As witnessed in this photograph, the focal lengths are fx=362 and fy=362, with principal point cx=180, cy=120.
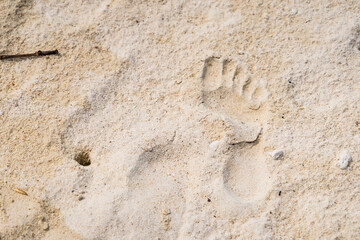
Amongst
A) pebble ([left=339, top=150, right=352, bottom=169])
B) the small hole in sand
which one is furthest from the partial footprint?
the small hole in sand

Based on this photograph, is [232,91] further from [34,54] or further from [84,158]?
[34,54]

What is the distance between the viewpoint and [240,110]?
1623mm

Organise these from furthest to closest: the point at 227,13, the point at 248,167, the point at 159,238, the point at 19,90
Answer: the point at 227,13
the point at 19,90
the point at 248,167
the point at 159,238

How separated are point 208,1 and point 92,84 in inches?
28.3

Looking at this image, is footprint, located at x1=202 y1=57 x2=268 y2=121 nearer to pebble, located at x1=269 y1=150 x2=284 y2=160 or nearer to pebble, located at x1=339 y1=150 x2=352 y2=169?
pebble, located at x1=269 y1=150 x2=284 y2=160

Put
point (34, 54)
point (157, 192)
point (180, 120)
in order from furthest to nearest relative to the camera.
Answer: point (34, 54), point (180, 120), point (157, 192)

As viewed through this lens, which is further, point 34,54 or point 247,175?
point 34,54

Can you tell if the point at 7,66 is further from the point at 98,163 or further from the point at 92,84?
the point at 98,163

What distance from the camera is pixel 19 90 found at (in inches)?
65.4

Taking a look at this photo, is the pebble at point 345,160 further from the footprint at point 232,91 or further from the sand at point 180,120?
the footprint at point 232,91

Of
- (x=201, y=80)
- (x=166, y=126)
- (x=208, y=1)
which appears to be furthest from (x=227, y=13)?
(x=166, y=126)

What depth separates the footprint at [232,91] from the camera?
1.62 m

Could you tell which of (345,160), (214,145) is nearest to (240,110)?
(214,145)

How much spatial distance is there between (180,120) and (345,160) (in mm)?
711
